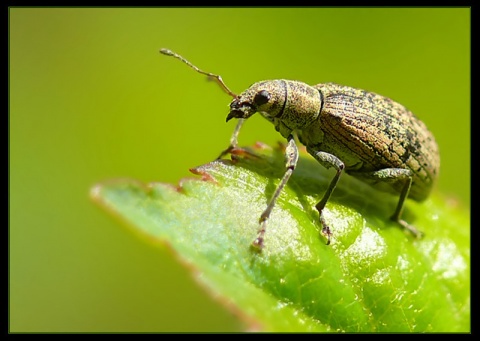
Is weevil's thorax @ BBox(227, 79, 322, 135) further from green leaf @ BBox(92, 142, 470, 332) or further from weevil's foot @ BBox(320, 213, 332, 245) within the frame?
weevil's foot @ BBox(320, 213, 332, 245)

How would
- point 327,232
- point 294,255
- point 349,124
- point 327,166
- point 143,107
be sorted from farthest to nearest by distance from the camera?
point 143,107 → point 349,124 → point 327,166 → point 327,232 → point 294,255

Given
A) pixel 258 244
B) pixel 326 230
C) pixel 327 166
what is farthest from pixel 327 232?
pixel 327 166

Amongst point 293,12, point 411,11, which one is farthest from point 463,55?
point 293,12

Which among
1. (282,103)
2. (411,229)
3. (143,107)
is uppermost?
(282,103)

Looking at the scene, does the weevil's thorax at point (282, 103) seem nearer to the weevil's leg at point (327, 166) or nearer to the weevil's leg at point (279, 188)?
the weevil's leg at point (279, 188)

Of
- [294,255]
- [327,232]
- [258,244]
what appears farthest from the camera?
[327,232]

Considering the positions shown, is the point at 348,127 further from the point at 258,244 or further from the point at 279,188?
the point at 258,244

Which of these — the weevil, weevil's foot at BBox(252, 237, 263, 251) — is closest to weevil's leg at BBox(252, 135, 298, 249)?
weevil's foot at BBox(252, 237, 263, 251)

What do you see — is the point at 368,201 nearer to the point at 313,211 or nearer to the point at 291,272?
the point at 313,211
